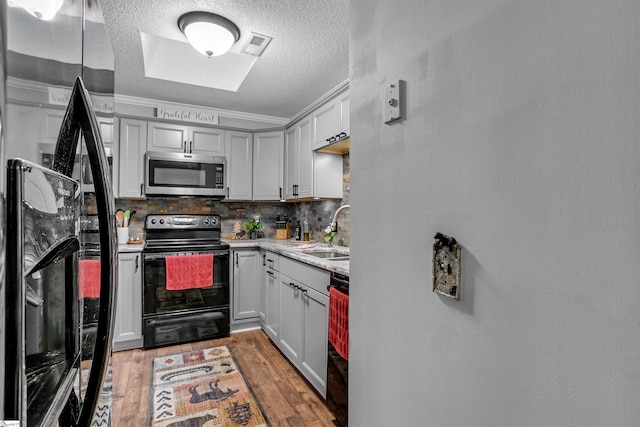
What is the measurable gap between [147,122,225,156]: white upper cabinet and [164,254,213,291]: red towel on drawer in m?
1.11

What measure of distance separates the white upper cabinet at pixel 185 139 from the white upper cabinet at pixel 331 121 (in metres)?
1.12

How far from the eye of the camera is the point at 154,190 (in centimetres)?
309

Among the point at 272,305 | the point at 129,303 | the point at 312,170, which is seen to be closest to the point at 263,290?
the point at 272,305

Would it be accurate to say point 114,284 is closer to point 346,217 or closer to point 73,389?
point 73,389

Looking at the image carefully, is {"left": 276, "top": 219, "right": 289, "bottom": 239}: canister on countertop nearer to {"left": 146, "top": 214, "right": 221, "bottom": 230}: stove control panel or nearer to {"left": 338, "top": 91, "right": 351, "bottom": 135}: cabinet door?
{"left": 146, "top": 214, "right": 221, "bottom": 230}: stove control panel

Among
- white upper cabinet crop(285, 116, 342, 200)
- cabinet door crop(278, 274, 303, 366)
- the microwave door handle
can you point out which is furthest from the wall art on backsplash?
white upper cabinet crop(285, 116, 342, 200)

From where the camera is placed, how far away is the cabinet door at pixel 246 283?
315 centimetres

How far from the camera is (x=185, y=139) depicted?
3.27 metres

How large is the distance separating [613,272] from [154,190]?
3.31 metres

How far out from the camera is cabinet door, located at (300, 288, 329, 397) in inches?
77.0

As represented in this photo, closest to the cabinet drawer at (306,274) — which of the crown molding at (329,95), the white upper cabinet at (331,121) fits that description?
the white upper cabinet at (331,121)

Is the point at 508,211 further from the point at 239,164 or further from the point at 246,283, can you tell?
the point at 239,164

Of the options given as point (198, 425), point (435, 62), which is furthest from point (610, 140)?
point (198, 425)

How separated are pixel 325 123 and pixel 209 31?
1133 mm
